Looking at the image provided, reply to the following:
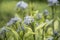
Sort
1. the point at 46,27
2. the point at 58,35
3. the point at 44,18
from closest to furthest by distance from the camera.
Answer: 1. the point at 58,35
2. the point at 46,27
3. the point at 44,18

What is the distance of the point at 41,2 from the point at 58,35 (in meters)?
0.57

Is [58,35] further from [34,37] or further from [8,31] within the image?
[8,31]

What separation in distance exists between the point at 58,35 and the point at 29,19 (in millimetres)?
171

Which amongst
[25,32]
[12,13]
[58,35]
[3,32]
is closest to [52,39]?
[58,35]

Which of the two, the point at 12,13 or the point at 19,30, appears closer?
the point at 19,30

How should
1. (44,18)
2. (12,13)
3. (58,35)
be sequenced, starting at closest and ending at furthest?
(58,35)
(44,18)
(12,13)

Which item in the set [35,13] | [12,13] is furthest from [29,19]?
[12,13]

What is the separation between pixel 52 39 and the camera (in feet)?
3.32

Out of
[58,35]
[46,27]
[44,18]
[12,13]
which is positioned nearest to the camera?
[58,35]

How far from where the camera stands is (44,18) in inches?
51.5

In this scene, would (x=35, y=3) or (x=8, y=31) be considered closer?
(x=8, y=31)

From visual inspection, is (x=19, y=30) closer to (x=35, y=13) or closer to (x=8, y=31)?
(x=8, y=31)

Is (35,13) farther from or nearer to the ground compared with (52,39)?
farther from the ground

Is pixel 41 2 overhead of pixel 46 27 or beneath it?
overhead
